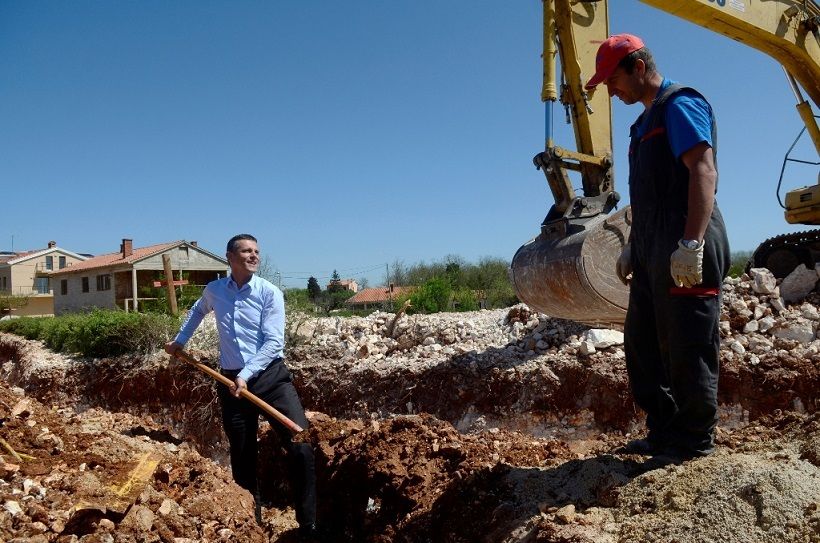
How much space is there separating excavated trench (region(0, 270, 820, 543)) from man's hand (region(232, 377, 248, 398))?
21.2 inches

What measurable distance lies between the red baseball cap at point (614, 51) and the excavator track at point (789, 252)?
8.35m

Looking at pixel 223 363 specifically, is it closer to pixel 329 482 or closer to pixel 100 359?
pixel 329 482

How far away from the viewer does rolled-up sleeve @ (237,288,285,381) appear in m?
4.31

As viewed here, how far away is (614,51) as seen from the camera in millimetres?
2842

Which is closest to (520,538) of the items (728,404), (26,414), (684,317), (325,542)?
(684,317)

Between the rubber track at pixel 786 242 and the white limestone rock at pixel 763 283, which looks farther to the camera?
the rubber track at pixel 786 242

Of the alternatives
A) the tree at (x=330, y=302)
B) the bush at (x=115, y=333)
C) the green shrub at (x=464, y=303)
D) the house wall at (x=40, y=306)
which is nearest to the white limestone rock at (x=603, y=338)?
the bush at (x=115, y=333)

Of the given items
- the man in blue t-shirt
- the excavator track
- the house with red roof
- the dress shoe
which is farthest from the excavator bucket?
the house with red roof

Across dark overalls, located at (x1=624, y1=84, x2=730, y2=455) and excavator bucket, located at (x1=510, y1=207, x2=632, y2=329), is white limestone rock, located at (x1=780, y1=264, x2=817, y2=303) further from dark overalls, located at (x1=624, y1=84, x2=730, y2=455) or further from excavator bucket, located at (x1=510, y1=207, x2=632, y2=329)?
dark overalls, located at (x1=624, y1=84, x2=730, y2=455)

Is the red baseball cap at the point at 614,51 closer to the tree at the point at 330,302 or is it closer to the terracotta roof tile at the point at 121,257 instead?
the tree at the point at 330,302

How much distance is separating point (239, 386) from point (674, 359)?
2.70 m

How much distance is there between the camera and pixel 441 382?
7.78 meters

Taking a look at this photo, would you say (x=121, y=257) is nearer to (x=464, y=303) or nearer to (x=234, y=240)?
(x=464, y=303)

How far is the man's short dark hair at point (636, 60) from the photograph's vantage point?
2832 mm
